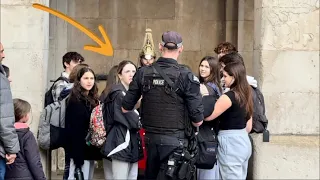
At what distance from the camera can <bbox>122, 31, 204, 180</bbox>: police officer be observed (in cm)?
665

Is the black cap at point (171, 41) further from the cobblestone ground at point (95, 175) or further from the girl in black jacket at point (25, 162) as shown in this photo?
the cobblestone ground at point (95, 175)

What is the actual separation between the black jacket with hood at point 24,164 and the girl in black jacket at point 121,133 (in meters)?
1.04

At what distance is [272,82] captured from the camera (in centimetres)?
884

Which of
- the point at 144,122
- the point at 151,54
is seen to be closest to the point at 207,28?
the point at 151,54

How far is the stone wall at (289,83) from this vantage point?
8.79 meters

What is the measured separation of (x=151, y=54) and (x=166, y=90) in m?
2.51

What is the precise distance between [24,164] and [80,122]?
1.25 metres

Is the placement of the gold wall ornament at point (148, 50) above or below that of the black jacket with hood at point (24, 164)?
above

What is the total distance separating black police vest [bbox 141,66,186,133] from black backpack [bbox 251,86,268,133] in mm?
1777

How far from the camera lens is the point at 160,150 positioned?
6.68m

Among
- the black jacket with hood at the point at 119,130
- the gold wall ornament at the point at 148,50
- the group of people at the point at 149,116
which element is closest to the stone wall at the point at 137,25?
the gold wall ornament at the point at 148,50

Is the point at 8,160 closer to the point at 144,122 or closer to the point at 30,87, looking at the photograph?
the point at 144,122

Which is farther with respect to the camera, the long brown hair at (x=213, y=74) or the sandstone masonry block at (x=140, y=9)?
the sandstone masonry block at (x=140, y=9)

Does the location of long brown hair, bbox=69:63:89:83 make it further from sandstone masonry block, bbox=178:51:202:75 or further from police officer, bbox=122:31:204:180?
sandstone masonry block, bbox=178:51:202:75
